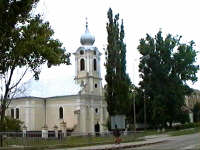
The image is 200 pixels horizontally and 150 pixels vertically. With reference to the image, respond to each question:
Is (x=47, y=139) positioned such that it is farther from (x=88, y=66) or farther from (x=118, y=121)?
(x=88, y=66)

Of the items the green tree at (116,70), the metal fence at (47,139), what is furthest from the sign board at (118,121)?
the green tree at (116,70)

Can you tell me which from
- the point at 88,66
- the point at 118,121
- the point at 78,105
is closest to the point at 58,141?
the point at 118,121

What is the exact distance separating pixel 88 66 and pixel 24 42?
58153mm

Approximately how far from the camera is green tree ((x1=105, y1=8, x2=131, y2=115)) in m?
51.8

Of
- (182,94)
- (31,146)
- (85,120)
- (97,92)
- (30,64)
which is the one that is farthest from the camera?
(97,92)

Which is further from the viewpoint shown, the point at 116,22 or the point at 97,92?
the point at 97,92

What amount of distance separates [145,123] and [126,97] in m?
15.5

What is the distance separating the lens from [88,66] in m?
82.9

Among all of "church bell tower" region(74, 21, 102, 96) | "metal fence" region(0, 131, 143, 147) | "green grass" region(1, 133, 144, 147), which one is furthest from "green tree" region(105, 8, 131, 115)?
"church bell tower" region(74, 21, 102, 96)

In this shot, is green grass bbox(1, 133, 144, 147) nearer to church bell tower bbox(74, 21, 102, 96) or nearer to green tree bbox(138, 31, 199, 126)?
green tree bbox(138, 31, 199, 126)

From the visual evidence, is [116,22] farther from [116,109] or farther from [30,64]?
[30,64]

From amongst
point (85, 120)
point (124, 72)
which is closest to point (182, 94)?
point (124, 72)

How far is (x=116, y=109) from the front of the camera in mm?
52188

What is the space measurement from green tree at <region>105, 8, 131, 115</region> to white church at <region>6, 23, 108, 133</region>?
2608 cm
